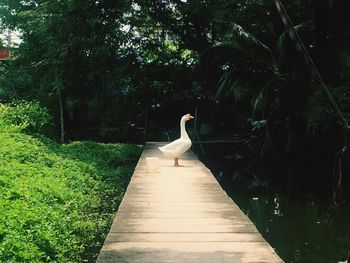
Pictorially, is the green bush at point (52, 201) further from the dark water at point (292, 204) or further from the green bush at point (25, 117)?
the dark water at point (292, 204)

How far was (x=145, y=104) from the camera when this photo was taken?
19531 mm

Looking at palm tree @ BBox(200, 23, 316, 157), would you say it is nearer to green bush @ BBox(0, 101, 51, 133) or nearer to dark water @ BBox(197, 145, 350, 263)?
dark water @ BBox(197, 145, 350, 263)

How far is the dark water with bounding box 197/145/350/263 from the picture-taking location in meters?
7.08

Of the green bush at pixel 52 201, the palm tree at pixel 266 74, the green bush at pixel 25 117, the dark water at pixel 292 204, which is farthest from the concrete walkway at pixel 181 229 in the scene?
the palm tree at pixel 266 74

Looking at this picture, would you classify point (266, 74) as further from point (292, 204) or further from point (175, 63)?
point (292, 204)

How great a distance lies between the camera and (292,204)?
406 inches

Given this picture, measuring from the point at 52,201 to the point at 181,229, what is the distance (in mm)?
3027

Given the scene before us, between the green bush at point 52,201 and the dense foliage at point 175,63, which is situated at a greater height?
the dense foliage at point 175,63

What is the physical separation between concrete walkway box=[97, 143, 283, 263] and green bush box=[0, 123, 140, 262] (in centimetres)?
88

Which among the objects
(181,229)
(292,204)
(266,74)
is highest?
(266,74)

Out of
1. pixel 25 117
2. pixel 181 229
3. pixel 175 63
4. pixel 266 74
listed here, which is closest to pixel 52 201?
pixel 181 229

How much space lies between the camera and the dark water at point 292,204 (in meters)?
7.08

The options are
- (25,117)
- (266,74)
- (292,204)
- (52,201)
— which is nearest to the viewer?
(52,201)

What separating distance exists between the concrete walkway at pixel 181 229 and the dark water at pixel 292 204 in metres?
1.66
